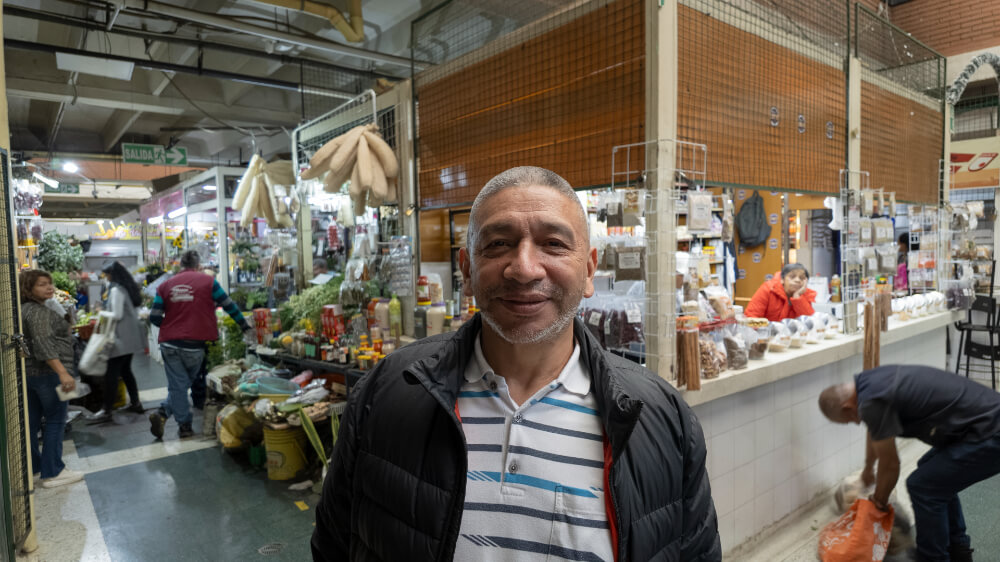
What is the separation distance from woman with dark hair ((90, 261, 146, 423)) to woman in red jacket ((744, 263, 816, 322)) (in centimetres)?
683

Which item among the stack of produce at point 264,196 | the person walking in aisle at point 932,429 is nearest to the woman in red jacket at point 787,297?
the person walking in aisle at point 932,429

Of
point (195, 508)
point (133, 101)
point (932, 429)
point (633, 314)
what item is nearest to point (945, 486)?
point (932, 429)

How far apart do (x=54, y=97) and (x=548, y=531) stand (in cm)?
978

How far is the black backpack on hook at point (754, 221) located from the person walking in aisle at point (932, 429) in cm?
567

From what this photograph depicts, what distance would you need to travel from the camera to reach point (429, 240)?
16.1ft

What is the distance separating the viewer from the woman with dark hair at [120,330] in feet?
21.0

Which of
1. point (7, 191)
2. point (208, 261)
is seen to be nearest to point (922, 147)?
point (7, 191)

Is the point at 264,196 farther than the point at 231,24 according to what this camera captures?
Yes

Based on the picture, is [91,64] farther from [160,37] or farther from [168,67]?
[160,37]

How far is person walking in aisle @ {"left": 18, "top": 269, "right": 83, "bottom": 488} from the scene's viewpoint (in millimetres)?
4508

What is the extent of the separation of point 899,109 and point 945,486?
3.57 metres

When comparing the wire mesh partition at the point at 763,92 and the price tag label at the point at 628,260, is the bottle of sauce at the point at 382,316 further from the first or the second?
the wire mesh partition at the point at 763,92

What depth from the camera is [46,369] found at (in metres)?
4.64

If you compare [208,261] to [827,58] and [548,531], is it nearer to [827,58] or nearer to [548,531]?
[827,58]
